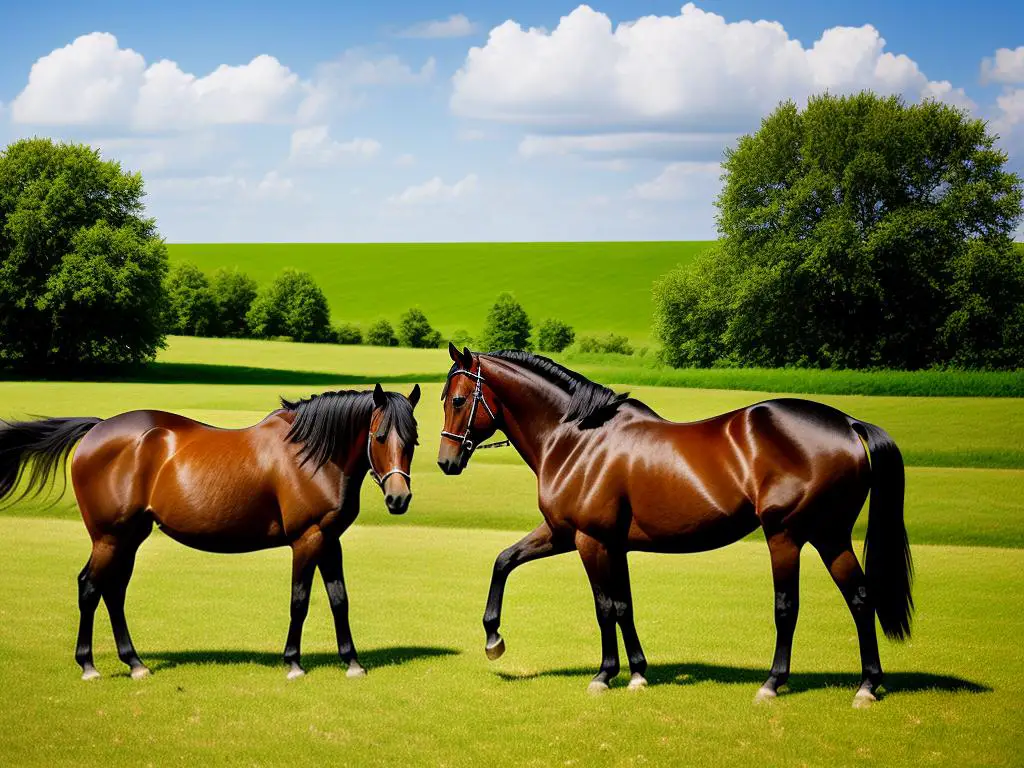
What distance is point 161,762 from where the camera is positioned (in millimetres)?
6602

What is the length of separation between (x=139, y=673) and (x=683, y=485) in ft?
15.4

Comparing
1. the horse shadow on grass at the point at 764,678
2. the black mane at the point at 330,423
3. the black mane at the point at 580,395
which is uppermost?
the black mane at the point at 580,395

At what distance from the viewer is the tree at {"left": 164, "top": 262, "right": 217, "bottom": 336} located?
86.5 metres

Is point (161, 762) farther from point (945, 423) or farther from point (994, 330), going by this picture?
point (994, 330)

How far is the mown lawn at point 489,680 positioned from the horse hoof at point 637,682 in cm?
13

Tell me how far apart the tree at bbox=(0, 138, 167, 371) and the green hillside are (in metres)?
43.4

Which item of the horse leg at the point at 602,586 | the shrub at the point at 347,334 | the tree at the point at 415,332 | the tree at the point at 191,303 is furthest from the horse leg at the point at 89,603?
the shrub at the point at 347,334

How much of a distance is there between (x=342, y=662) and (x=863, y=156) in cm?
4683

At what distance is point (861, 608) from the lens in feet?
25.1

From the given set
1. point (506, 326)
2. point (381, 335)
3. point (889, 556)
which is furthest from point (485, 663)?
point (381, 335)

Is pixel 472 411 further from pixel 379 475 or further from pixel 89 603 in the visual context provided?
pixel 89 603

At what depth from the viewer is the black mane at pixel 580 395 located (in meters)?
8.27

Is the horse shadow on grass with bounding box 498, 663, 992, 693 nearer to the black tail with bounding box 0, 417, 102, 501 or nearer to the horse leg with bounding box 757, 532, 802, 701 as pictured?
the horse leg with bounding box 757, 532, 802, 701

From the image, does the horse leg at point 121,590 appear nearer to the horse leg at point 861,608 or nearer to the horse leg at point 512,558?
the horse leg at point 512,558
